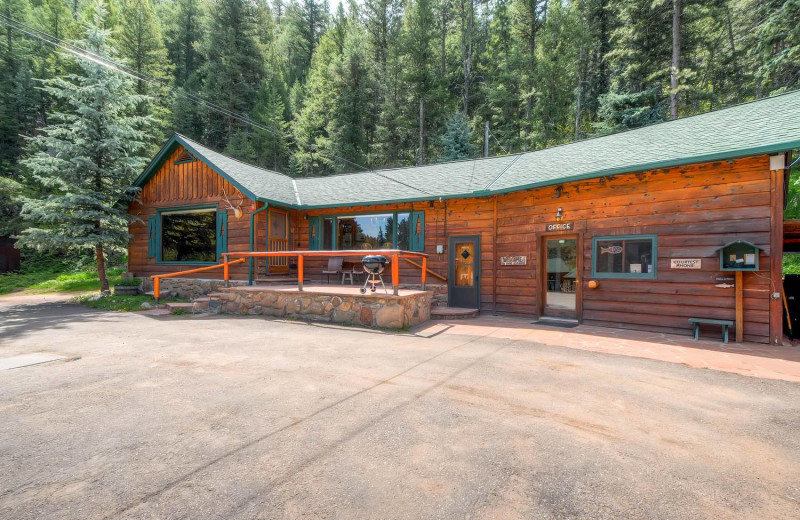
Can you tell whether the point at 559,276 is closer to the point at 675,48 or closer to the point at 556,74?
the point at 675,48

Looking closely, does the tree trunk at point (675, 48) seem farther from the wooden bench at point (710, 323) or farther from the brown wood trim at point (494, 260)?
the wooden bench at point (710, 323)

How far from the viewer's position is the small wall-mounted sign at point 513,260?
8.49 metres

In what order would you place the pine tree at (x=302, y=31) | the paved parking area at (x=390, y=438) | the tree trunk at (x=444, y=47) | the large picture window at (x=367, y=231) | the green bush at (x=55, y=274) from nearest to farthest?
1. the paved parking area at (x=390, y=438)
2. the large picture window at (x=367, y=231)
3. the green bush at (x=55, y=274)
4. the tree trunk at (x=444, y=47)
5. the pine tree at (x=302, y=31)

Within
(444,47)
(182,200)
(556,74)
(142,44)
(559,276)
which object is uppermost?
(142,44)

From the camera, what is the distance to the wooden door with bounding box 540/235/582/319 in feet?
26.8

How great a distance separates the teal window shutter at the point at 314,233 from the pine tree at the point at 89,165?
21.0 ft

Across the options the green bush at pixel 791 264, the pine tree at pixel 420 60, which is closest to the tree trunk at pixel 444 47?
the pine tree at pixel 420 60

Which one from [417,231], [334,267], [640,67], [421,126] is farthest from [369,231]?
[640,67]

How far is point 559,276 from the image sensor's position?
8.38 metres

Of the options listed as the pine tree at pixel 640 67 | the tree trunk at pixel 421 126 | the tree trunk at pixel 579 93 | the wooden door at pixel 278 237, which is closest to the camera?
the wooden door at pixel 278 237

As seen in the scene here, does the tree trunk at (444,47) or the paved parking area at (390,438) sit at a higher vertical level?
the tree trunk at (444,47)

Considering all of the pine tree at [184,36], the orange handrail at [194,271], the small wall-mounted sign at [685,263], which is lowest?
the orange handrail at [194,271]

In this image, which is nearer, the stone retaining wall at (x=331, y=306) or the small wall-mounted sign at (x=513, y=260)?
the stone retaining wall at (x=331, y=306)

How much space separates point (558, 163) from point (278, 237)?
335 inches
